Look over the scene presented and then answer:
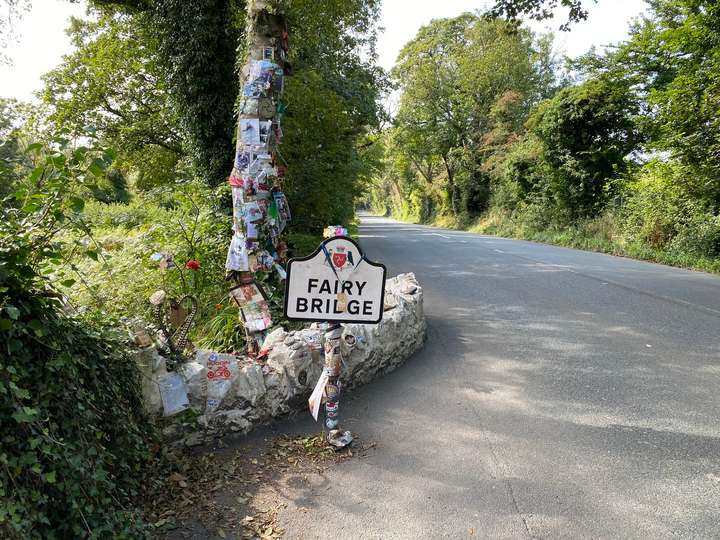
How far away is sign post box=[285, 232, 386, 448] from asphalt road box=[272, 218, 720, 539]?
0.65m

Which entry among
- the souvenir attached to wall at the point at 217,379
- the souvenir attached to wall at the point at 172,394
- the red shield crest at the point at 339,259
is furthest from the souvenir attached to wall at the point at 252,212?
the souvenir attached to wall at the point at 172,394

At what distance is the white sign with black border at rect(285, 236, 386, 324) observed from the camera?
11.5ft

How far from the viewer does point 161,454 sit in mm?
3189

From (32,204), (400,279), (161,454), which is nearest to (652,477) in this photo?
(161,454)

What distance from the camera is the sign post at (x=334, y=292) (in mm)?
3496

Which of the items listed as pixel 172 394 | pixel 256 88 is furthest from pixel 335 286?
pixel 256 88

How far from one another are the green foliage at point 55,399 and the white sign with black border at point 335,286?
1249mm

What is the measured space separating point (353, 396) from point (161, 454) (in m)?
1.85

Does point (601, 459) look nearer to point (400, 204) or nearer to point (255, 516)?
point (255, 516)

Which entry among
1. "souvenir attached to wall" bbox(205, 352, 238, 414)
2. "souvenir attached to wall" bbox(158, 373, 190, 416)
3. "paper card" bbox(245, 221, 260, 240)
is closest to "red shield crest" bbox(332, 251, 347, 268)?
"souvenir attached to wall" bbox(205, 352, 238, 414)

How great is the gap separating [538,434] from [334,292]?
1961mm

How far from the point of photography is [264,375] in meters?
3.89

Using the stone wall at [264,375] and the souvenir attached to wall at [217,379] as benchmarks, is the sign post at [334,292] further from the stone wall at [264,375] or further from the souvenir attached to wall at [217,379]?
the souvenir attached to wall at [217,379]

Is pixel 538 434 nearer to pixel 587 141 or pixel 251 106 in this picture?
pixel 251 106
